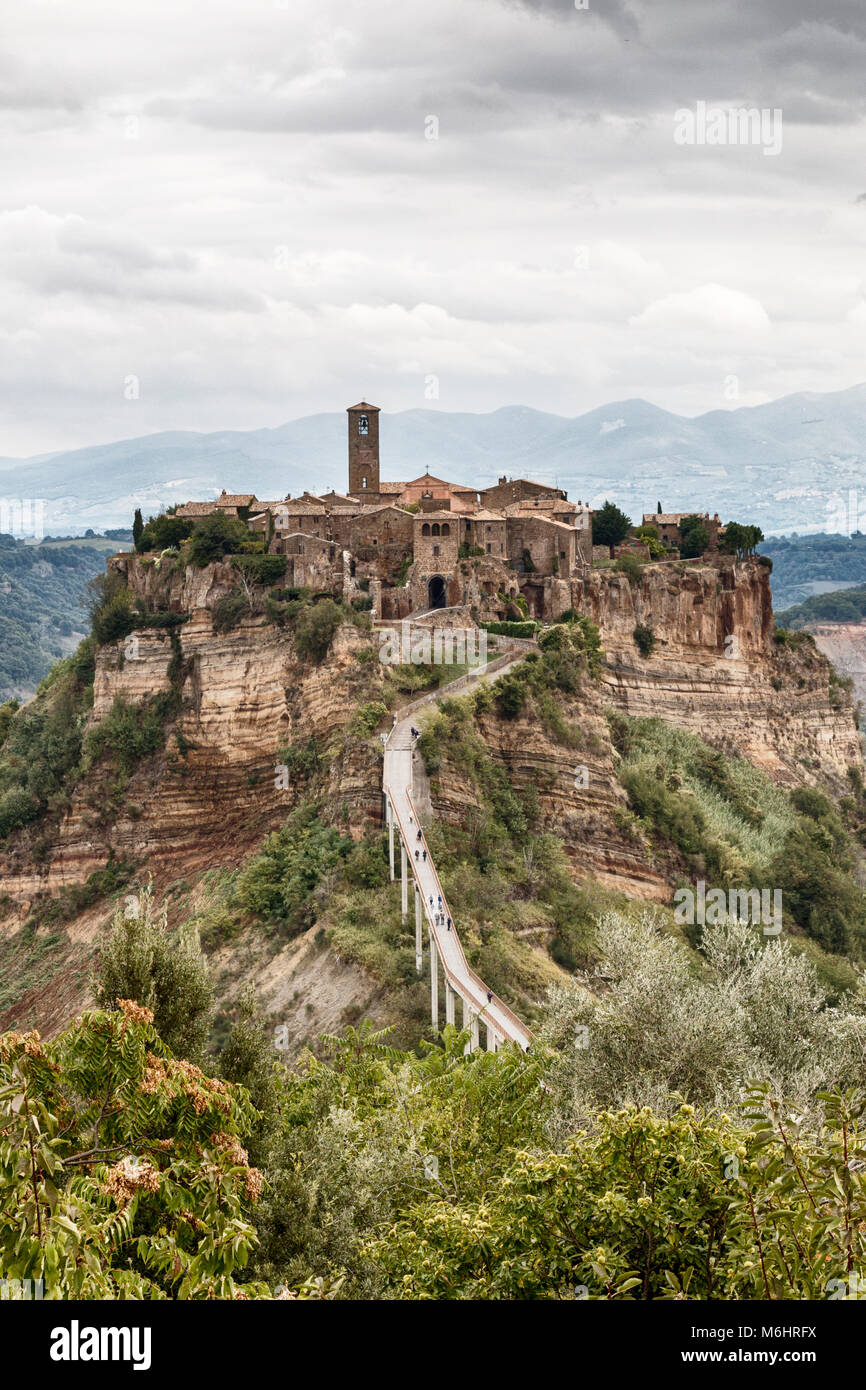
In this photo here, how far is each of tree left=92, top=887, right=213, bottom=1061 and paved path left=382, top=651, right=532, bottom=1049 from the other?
764cm

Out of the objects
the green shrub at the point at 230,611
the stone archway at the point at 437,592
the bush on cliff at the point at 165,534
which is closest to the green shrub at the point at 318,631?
the green shrub at the point at 230,611

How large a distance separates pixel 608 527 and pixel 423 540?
14691 millimetres

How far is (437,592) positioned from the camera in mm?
50656

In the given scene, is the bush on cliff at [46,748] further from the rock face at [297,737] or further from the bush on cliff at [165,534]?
the bush on cliff at [165,534]

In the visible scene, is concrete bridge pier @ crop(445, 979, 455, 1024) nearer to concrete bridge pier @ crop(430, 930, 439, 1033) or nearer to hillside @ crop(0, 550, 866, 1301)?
concrete bridge pier @ crop(430, 930, 439, 1033)

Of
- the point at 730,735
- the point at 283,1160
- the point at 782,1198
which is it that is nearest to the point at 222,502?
the point at 730,735

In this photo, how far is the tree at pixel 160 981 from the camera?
17.0 metres

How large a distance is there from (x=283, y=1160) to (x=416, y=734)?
22.0m

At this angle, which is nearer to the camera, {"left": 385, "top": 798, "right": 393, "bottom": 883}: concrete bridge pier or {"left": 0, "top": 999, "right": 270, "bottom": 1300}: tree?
{"left": 0, "top": 999, "right": 270, "bottom": 1300}: tree

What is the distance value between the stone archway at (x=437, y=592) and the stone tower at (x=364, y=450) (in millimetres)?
8875

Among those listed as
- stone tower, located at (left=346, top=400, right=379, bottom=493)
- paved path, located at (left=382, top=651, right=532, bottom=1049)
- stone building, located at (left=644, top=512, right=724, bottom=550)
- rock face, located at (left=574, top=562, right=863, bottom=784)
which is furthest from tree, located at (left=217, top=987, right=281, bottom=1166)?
stone building, located at (left=644, top=512, right=724, bottom=550)

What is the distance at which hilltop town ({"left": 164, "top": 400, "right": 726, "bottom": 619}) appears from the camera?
49969 millimetres
